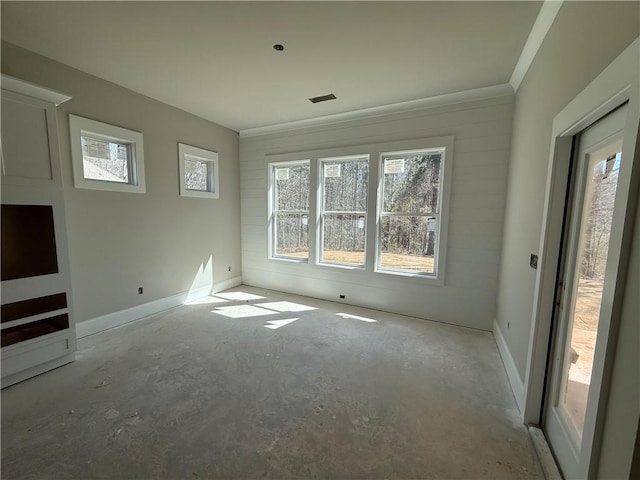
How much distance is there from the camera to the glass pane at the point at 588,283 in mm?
1288

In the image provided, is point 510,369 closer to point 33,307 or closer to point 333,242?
point 333,242

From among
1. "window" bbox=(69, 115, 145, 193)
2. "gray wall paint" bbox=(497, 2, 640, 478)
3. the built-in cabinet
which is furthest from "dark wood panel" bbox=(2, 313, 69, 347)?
"gray wall paint" bbox=(497, 2, 640, 478)

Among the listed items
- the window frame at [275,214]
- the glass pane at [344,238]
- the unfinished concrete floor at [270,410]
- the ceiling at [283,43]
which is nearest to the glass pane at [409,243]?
the glass pane at [344,238]

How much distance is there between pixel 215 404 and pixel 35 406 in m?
1.29

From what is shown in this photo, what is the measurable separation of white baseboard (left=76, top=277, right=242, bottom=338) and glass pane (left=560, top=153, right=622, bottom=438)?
4261 mm

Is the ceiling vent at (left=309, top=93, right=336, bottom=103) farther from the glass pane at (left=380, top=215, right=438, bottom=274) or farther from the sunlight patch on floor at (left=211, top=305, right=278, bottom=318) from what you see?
the sunlight patch on floor at (left=211, top=305, right=278, bottom=318)

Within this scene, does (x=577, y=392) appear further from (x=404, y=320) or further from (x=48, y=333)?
(x=48, y=333)

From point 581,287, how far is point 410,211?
2.27 meters

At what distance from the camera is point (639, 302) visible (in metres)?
0.84

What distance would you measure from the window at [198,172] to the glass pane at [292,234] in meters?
1.18

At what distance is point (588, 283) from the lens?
55.7 inches

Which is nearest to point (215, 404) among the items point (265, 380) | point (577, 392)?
point (265, 380)

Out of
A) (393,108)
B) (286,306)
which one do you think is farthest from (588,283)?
(286,306)

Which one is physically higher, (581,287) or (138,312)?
(581,287)
